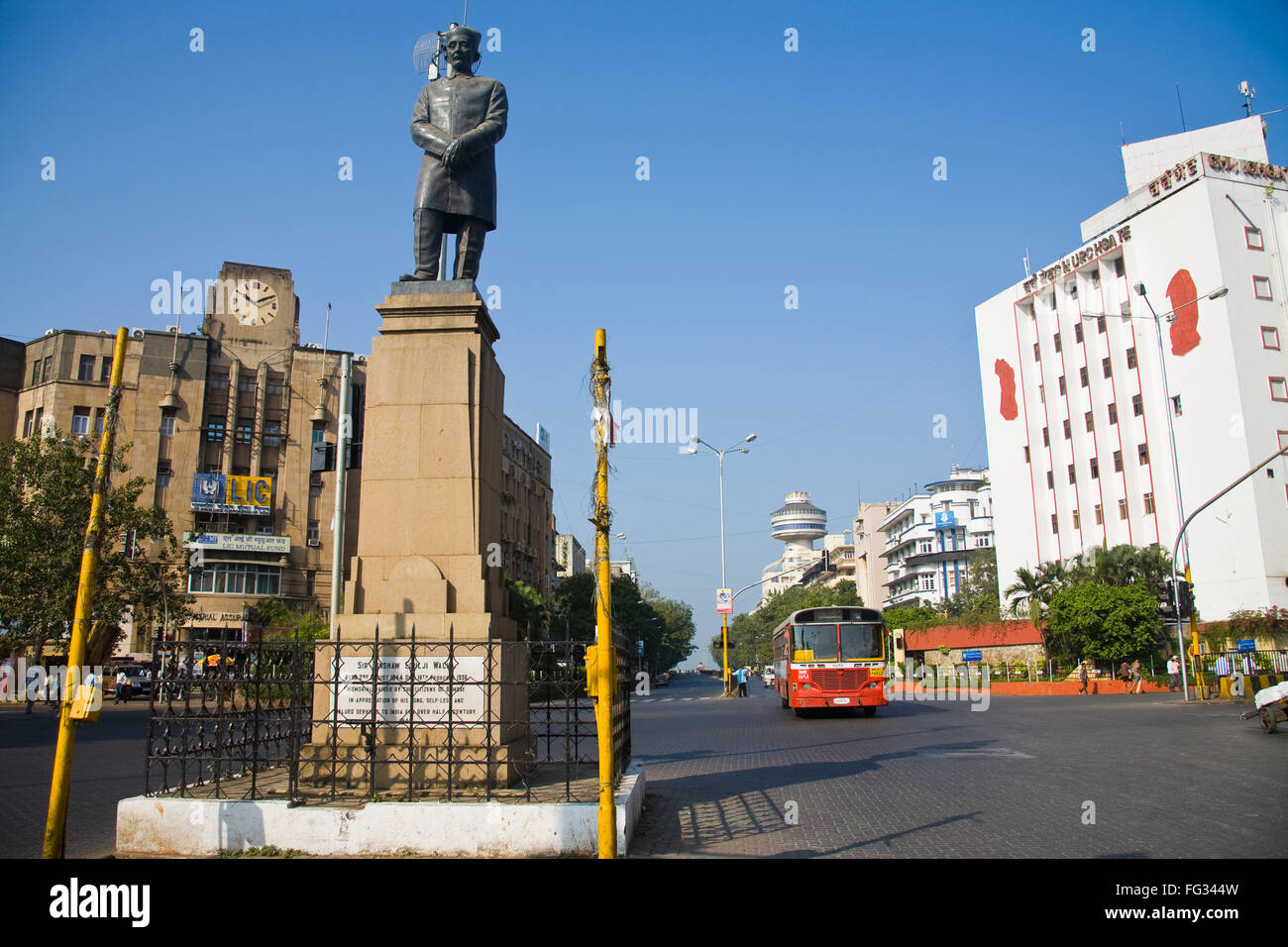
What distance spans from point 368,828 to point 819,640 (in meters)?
17.3

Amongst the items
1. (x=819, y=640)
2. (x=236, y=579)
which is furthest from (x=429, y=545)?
(x=236, y=579)

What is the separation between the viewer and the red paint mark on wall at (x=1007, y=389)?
60531 mm

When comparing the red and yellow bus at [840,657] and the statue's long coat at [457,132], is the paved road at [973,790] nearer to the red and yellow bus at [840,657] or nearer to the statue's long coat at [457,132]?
the red and yellow bus at [840,657]

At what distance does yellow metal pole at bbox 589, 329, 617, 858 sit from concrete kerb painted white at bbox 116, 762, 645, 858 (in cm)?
72

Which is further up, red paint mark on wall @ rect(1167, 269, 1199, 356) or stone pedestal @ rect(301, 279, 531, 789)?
red paint mark on wall @ rect(1167, 269, 1199, 356)

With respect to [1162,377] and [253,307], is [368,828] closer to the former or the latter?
[1162,377]

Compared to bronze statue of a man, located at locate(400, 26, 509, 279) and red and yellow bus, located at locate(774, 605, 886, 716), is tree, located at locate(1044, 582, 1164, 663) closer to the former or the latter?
red and yellow bus, located at locate(774, 605, 886, 716)

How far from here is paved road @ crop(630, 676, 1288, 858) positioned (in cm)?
757

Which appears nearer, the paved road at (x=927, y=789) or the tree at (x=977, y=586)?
the paved road at (x=927, y=789)

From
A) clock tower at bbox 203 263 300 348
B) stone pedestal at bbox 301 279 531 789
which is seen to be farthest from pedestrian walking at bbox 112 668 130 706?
stone pedestal at bbox 301 279 531 789

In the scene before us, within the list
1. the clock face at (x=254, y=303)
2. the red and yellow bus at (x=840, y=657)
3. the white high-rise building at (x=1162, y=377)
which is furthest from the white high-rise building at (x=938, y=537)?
the red and yellow bus at (x=840, y=657)

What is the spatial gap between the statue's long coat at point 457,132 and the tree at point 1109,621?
3771 centimetres
